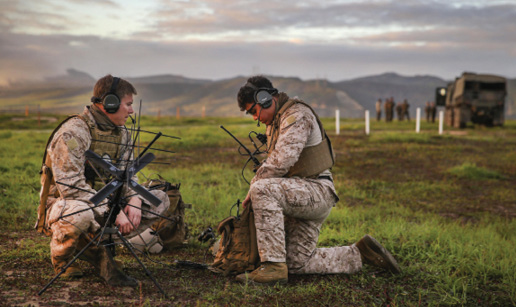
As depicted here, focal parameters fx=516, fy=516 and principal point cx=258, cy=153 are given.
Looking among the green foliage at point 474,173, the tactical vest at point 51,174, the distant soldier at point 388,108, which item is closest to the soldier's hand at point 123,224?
the tactical vest at point 51,174

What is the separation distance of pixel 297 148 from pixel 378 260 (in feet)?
4.73

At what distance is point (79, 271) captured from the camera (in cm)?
447

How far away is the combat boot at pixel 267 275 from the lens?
4.45m

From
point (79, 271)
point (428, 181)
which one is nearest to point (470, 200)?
point (428, 181)

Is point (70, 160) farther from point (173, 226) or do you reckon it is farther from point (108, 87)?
point (173, 226)

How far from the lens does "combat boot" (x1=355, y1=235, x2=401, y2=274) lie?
5008mm

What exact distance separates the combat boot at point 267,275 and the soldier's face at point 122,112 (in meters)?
1.77

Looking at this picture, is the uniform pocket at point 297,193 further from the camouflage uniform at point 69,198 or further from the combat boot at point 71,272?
the combat boot at point 71,272

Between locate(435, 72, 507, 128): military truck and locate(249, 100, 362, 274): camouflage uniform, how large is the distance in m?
27.2

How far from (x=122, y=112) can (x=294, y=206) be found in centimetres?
177

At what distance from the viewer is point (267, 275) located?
14.7 feet

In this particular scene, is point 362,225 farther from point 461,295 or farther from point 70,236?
point 70,236

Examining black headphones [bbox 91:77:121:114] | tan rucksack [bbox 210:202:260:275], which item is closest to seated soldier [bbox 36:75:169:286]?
black headphones [bbox 91:77:121:114]

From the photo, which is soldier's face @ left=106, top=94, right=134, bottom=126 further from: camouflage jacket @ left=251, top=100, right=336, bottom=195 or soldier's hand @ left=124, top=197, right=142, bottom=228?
camouflage jacket @ left=251, top=100, right=336, bottom=195
